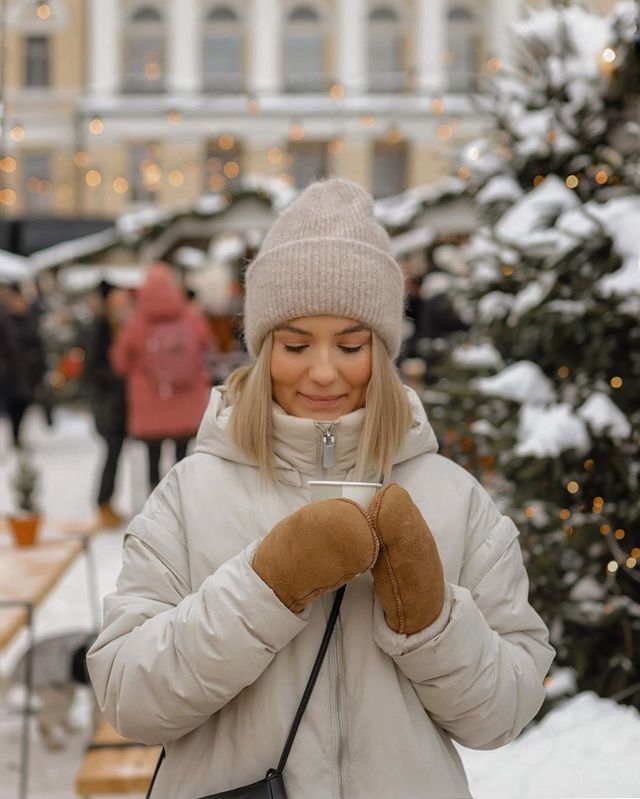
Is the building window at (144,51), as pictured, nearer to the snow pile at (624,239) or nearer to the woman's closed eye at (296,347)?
the snow pile at (624,239)

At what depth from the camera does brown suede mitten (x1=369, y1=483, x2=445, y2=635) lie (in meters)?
1.54

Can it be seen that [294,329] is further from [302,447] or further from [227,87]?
[227,87]

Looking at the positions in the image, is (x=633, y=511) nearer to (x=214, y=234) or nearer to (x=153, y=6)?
(x=214, y=234)

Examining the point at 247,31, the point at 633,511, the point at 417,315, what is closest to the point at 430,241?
the point at 417,315

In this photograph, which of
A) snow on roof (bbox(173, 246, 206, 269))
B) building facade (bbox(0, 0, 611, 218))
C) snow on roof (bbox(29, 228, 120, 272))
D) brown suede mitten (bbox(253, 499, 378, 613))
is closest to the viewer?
brown suede mitten (bbox(253, 499, 378, 613))

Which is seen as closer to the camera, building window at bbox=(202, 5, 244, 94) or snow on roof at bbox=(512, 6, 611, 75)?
snow on roof at bbox=(512, 6, 611, 75)

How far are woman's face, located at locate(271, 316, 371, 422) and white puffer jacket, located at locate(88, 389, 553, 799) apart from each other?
0.05 m

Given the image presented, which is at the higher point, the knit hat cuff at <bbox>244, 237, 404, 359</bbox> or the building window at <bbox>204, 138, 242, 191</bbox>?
the knit hat cuff at <bbox>244, 237, 404, 359</bbox>

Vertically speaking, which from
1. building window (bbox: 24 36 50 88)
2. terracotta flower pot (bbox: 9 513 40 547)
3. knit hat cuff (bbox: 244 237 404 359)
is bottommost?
building window (bbox: 24 36 50 88)

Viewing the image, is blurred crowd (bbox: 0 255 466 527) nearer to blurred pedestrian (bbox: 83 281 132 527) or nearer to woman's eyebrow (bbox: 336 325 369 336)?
blurred pedestrian (bbox: 83 281 132 527)

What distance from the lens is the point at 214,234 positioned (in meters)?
13.4

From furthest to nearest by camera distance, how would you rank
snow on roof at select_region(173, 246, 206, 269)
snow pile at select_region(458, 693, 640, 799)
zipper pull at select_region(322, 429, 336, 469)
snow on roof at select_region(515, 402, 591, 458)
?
snow on roof at select_region(173, 246, 206, 269) → snow on roof at select_region(515, 402, 591, 458) → snow pile at select_region(458, 693, 640, 799) → zipper pull at select_region(322, 429, 336, 469)

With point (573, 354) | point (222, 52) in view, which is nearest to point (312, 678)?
point (573, 354)

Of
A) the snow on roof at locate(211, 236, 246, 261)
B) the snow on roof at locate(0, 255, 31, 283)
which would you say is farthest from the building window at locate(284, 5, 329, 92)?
the snow on roof at locate(211, 236, 246, 261)
